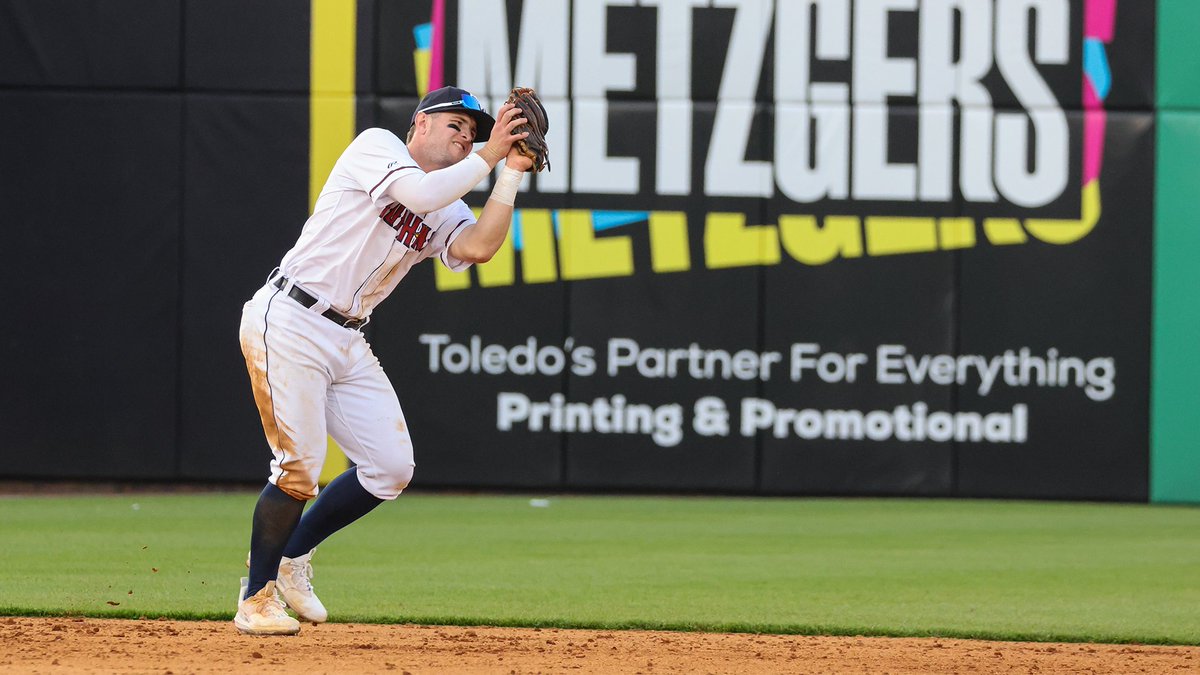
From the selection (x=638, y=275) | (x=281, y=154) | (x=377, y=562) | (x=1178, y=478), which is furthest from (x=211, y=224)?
(x=1178, y=478)

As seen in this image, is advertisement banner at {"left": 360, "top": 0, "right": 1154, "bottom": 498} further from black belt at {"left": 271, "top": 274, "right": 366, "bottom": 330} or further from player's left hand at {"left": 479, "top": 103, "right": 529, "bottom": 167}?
player's left hand at {"left": 479, "top": 103, "right": 529, "bottom": 167}

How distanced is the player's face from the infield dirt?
1600 millimetres

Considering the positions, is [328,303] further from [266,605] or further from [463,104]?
[266,605]

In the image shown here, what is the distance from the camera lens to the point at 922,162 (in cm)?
1130

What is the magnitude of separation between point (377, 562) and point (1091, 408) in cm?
596

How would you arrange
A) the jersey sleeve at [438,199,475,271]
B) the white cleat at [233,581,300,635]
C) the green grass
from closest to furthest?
the white cleat at [233,581,300,635] → the jersey sleeve at [438,199,475,271] → the green grass

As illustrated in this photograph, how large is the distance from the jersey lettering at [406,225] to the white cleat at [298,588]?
106cm

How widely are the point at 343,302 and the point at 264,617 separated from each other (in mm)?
1000

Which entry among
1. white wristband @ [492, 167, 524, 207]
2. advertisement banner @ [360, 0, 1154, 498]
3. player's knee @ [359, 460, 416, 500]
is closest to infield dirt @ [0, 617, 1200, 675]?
player's knee @ [359, 460, 416, 500]

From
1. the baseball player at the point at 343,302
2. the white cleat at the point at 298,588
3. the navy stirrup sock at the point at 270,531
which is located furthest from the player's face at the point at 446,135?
the white cleat at the point at 298,588

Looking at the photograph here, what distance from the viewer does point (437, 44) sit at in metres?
11.3

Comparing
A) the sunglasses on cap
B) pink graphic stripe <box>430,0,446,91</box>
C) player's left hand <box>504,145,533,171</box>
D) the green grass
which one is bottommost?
the green grass

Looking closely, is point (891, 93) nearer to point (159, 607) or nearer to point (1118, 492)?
point (1118, 492)

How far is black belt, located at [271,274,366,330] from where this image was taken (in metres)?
4.87
